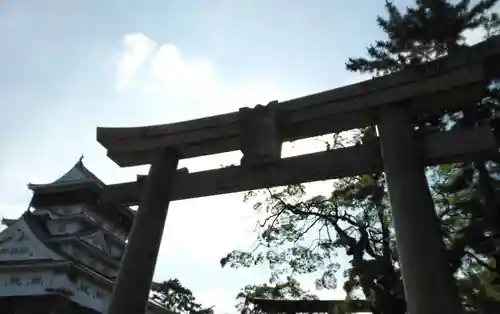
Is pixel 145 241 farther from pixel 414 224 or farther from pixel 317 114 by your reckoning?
pixel 414 224

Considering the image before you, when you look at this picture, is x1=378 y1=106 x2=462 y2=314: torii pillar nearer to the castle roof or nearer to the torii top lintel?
the torii top lintel

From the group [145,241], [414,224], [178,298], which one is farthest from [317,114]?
[178,298]

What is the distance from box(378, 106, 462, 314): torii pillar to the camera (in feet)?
11.7

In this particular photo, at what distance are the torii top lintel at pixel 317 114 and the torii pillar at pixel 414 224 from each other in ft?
0.82

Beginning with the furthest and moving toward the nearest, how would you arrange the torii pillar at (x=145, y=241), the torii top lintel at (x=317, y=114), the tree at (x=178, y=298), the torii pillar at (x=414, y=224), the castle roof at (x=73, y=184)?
the tree at (x=178, y=298) → the castle roof at (x=73, y=184) → the torii pillar at (x=145, y=241) → the torii top lintel at (x=317, y=114) → the torii pillar at (x=414, y=224)

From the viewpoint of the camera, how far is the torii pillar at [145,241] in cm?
462

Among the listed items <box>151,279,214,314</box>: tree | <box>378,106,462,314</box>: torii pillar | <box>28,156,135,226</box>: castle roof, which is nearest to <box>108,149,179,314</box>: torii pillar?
<box>378,106,462,314</box>: torii pillar

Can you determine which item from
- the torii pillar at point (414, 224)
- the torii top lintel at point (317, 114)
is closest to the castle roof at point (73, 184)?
the torii top lintel at point (317, 114)

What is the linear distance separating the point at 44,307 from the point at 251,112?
1595 cm

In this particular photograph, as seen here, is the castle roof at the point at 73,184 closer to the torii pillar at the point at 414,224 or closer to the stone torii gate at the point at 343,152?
the stone torii gate at the point at 343,152

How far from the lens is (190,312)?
36.3 m

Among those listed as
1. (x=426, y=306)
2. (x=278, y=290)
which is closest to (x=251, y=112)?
(x=426, y=306)

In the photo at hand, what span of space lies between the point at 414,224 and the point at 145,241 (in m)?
2.78

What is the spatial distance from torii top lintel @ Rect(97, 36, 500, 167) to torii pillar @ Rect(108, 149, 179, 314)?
1.05 ft
